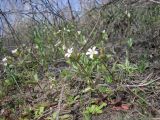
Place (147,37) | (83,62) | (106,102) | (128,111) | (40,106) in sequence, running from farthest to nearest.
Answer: (147,37) → (83,62) → (40,106) → (106,102) → (128,111)

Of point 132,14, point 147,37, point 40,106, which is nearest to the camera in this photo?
point 40,106

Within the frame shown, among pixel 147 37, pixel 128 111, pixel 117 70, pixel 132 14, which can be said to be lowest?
pixel 128 111

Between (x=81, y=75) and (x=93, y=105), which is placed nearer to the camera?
(x=93, y=105)

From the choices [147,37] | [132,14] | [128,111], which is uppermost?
[132,14]

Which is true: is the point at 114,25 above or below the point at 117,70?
above

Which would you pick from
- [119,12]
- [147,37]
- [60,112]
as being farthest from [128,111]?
[119,12]

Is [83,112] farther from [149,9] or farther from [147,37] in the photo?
[149,9]

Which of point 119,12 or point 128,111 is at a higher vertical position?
point 119,12

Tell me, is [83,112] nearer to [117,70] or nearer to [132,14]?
[117,70]

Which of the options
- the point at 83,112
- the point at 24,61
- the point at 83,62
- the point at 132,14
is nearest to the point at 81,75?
the point at 83,62
